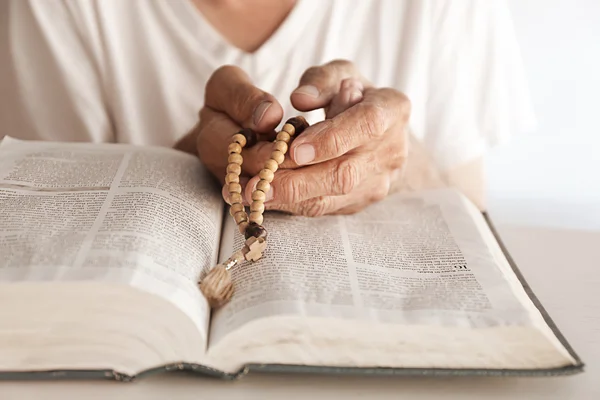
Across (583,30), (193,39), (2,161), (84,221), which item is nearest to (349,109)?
(84,221)

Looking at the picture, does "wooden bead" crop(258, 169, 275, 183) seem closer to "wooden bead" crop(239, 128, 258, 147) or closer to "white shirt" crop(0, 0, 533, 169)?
"wooden bead" crop(239, 128, 258, 147)

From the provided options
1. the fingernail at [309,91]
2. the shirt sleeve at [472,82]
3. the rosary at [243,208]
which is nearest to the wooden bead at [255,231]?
the rosary at [243,208]

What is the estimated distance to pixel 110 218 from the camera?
701 mm

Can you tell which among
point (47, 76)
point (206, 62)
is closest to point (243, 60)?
point (206, 62)

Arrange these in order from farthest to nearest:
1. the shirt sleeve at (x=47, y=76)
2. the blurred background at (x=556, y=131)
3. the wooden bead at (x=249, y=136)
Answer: the blurred background at (x=556, y=131) → the shirt sleeve at (x=47, y=76) → the wooden bead at (x=249, y=136)

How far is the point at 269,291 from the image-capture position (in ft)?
2.10

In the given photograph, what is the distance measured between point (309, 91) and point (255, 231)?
23cm

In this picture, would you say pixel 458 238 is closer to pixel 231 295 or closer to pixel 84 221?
pixel 231 295

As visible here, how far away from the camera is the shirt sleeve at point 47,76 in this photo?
1.24m

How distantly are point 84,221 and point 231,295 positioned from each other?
184mm

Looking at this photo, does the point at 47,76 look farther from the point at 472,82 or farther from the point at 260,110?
the point at 472,82

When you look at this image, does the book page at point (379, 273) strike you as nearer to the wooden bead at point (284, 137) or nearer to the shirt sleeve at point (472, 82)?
the wooden bead at point (284, 137)

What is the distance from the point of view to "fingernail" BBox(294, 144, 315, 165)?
2.49 ft

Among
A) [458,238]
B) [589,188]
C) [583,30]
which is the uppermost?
[583,30]
